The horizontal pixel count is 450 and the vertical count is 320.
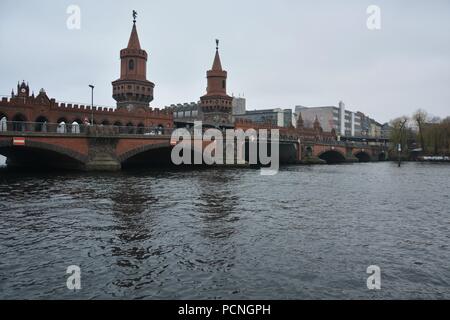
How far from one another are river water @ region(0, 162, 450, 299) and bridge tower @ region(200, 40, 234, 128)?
2847 inches

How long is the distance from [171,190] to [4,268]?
19.9 m

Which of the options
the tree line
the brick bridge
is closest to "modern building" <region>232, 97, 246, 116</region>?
the tree line

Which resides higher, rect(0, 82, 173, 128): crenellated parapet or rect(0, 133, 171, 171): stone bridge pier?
rect(0, 82, 173, 128): crenellated parapet

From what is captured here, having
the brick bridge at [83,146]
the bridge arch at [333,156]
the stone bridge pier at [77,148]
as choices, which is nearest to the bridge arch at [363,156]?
the bridge arch at [333,156]

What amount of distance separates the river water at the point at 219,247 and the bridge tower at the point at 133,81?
175 feet

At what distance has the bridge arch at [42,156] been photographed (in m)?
41.9

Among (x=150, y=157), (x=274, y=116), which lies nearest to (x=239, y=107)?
(x=274, y=116)

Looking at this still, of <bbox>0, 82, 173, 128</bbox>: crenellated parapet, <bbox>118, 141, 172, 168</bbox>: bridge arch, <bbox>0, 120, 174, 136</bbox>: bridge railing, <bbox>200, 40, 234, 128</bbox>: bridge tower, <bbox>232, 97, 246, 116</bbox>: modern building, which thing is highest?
<bbox>232, 97, 246, 116</bbox>: modern building

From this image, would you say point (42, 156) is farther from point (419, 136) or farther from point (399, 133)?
point (419, 136)

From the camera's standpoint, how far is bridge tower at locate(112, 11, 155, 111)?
77562mm

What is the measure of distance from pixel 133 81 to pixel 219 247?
224 feet

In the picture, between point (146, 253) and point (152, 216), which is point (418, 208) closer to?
point (152, 216)

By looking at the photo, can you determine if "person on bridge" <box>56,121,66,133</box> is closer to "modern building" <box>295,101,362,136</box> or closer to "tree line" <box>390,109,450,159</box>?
"tree line" <box>390,109,450,159</box>
